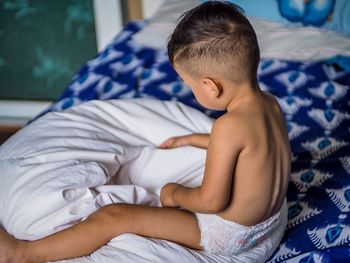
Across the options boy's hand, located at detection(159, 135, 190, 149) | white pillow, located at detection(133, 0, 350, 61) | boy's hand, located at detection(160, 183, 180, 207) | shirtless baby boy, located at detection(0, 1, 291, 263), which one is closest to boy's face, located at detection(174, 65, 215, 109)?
shirtless baby boy, located at detection(0, 1, 291, 263)

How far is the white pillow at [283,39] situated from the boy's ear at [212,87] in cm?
103

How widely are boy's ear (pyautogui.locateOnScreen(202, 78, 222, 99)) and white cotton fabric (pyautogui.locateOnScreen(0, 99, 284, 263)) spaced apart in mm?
306

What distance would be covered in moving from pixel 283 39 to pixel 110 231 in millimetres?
1228

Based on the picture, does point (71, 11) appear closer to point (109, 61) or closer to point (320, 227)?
point (109, 61)

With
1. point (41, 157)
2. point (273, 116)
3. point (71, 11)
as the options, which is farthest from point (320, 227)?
point (71, 11)

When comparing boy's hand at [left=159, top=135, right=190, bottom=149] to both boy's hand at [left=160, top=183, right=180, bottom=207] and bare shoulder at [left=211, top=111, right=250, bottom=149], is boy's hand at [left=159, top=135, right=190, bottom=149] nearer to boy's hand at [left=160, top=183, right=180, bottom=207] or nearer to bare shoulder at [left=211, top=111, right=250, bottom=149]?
boy's hand at [left=160, top=183, right=180, bottom=207]

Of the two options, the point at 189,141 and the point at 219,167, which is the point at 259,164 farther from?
the point at 189,141

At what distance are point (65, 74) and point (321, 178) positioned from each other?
1.56 metres

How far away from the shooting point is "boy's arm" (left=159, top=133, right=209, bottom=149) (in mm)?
1386

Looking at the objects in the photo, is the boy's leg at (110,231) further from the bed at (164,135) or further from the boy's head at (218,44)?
the boy's head at (218,44)

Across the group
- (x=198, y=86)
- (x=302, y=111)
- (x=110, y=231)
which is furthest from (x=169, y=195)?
(x=302, y=111)

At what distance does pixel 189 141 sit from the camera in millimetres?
1408

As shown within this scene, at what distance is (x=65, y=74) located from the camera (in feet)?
8.79

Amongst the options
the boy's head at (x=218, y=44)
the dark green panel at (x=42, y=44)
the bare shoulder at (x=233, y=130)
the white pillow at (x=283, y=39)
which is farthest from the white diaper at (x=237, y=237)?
the dark green panel at (x=42, y=44)
